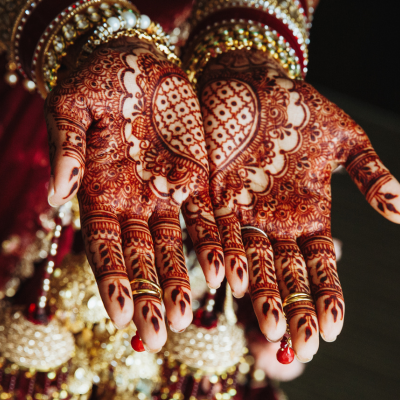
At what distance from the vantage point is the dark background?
1.24m

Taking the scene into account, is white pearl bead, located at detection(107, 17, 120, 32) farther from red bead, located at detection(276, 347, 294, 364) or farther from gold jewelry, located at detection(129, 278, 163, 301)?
red bead, located at detection(276, 347, 294, 364)

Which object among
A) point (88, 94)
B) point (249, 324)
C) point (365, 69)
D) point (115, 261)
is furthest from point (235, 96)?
point (365, 69)

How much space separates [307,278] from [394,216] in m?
0.17

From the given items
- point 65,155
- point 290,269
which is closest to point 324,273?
point 290,269

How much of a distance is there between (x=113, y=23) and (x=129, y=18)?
40mm

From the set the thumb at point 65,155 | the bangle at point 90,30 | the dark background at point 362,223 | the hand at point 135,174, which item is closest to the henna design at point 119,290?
the hand at point 135,174

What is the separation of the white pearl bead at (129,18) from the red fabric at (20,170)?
0.31 m

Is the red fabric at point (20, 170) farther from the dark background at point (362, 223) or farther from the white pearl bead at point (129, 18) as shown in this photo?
the dark background at point (362, 223)

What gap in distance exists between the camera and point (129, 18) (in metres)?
0.78

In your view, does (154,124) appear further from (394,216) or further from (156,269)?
(394,216)

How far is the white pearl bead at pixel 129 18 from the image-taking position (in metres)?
0.78

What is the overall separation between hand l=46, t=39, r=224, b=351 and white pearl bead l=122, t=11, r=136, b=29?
7 cm

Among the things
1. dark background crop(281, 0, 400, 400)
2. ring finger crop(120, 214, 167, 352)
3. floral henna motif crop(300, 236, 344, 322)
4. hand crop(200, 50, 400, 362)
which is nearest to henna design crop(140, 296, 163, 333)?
ring finger crop(120, 214, 167, 352)

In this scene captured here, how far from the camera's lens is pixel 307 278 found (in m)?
0.60
